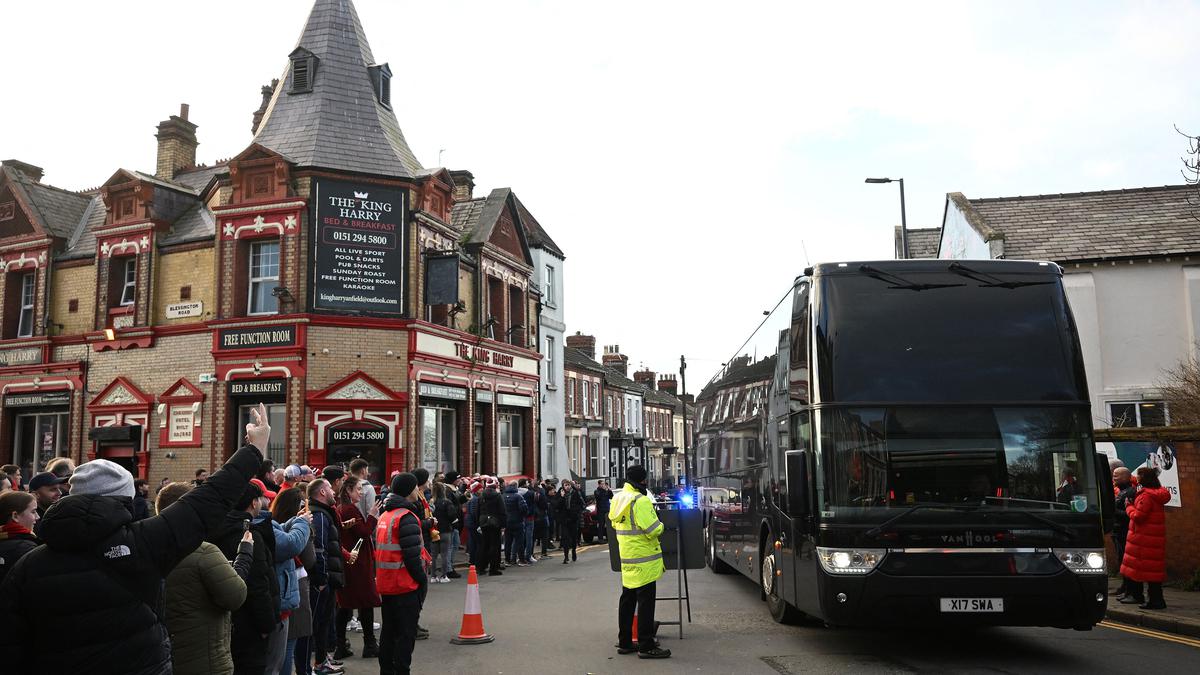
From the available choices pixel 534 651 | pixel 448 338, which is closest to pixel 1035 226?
pixel 448 338

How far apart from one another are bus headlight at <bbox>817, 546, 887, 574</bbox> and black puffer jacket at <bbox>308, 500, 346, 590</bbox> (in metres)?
4.38

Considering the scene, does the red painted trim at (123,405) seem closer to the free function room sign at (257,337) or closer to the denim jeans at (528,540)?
the free function room sign at (257,337)

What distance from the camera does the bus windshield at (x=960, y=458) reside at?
776 cm

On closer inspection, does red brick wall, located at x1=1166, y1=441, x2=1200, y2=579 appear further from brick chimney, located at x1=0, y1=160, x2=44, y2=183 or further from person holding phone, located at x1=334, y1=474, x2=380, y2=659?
brick chimney, located at x1=0, y1=160, x2=44, y2=183

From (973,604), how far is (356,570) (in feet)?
19.3

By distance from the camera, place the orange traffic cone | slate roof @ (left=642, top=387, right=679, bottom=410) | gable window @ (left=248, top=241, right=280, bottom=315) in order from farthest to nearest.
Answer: slate roof @ (left=642, top=387, right=679, bottom=410) < gable window @ (left=248, top=241, right=280, bottom=315) < the orange traffic cone

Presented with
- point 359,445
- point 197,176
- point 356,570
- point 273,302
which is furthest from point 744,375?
point 197,176

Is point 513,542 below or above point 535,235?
below

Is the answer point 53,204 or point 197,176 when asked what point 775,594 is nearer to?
point 197,176

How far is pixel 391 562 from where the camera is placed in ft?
24.8

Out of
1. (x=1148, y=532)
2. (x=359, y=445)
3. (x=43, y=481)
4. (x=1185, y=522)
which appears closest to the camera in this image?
(x=43, y=481)

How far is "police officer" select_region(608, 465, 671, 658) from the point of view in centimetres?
900

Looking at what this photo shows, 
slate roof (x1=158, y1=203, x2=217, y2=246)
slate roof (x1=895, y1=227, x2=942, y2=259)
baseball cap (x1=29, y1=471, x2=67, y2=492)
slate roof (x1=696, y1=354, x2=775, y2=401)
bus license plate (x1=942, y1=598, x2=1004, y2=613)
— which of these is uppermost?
slate roof (x1=895, y1=227, x2=942, y2=259)

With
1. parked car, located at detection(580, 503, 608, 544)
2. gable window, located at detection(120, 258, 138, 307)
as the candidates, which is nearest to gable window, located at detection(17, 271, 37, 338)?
gable window, located at detection(120, 258, 138, 307)
